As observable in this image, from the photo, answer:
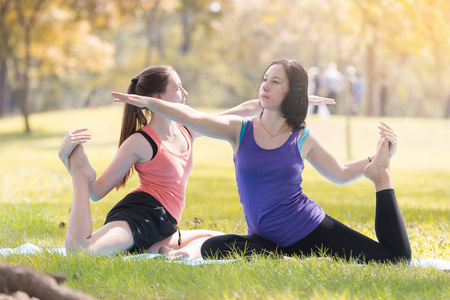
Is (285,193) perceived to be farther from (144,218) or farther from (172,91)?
(172,91)

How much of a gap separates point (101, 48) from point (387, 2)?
73.3 ft

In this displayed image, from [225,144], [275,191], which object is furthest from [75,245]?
[225,144]

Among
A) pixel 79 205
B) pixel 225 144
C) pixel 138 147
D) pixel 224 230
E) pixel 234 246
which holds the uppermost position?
pixel 138 147

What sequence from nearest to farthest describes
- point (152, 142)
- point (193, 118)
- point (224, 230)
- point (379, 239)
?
1. point (193, 118)
2. point (379, 239)
3. point (152, 142)
4. point (224, 230)

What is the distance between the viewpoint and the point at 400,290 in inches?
144

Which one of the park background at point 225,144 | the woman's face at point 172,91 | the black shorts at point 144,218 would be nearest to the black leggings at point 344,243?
the park background at point 225,144

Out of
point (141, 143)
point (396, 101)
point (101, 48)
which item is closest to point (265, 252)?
point (141, 143)

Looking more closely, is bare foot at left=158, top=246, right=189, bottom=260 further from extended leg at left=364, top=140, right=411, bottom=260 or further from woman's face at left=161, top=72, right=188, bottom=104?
extended leg at left=364, top=140, right=411, bottom=260

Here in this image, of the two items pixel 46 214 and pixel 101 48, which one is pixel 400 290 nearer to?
pixel 46 214

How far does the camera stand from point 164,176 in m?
5.04

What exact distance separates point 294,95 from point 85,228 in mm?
1873

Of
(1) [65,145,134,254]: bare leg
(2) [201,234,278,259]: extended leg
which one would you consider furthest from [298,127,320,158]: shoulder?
(1) [65,145,134,254]: bare leg

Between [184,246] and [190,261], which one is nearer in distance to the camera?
[190,261]

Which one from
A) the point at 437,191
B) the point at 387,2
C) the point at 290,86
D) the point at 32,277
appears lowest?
the point at 437,191
